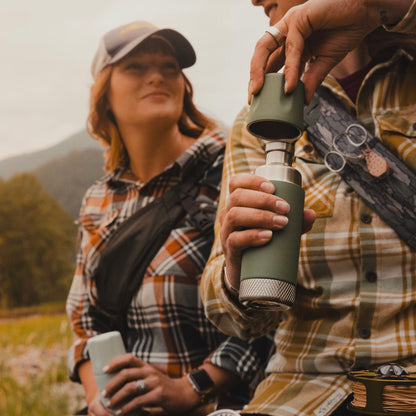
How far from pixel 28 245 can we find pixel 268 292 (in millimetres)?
4598

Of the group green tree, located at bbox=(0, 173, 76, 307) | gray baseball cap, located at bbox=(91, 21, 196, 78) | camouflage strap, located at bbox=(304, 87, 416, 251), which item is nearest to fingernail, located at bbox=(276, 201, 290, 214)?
camouflage strap, located at bbox=(304, 87, 416, 251)

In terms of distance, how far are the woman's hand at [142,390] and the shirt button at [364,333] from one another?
0.59 metres

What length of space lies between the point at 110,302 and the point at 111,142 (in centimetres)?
57

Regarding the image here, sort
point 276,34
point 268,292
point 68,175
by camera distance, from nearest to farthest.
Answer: point 268,292
point 276,34
point 68,175

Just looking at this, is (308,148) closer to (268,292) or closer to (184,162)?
(268,292)

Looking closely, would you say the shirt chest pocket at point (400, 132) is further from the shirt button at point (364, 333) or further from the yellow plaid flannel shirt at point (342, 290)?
the shirt button at point (364, 333)

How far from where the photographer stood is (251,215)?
0.75m

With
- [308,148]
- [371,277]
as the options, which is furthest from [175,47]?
[371,277]

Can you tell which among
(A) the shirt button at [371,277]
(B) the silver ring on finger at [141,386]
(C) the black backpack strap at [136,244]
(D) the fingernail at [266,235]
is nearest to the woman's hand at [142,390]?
(B) the silver ring on finger at [141,386]

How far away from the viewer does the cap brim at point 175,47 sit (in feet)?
5.47

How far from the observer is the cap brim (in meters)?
1.67

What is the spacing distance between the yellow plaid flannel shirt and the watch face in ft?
1.15

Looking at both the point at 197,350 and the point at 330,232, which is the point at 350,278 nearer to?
the point at 330,232

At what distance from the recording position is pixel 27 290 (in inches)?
173
